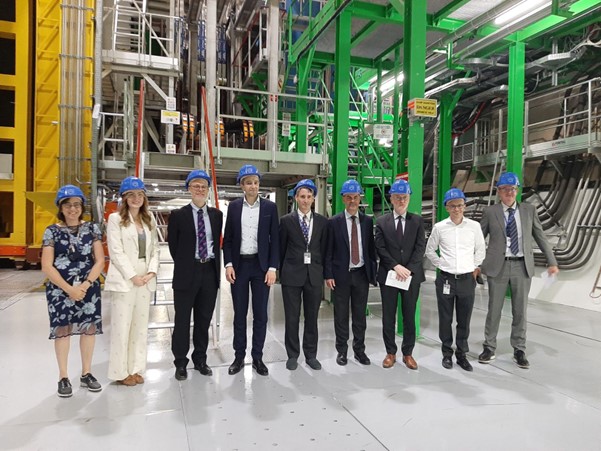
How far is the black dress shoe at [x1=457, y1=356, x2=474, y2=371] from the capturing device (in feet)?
13.7

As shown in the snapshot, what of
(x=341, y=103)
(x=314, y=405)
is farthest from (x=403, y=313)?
(x=341, y=103)

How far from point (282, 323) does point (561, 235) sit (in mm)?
6145

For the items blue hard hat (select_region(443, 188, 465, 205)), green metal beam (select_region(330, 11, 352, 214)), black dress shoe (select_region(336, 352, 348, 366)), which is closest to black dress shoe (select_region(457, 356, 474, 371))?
black dress shoe (select_region(336, 352, 348, 366))

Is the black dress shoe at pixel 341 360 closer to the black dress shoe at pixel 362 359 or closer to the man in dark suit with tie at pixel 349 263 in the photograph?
the man in dark suit with tie at pixel 349 263

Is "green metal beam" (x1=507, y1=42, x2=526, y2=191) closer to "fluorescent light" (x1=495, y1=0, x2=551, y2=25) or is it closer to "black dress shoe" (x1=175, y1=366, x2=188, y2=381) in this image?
A: "fluorescent light" (x1=495, y1=0, x2=551, y2=25)

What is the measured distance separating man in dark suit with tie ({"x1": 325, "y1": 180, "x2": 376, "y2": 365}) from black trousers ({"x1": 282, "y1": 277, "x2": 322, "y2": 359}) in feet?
0.73

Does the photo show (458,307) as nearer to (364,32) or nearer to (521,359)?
(521,359)

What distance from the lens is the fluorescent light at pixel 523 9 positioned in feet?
22.1

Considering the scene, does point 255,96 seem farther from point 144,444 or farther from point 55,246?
point 144,444

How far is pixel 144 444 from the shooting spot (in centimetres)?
273

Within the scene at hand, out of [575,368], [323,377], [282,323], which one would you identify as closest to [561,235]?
[575,368]

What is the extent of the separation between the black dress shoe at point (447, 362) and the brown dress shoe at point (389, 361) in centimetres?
50

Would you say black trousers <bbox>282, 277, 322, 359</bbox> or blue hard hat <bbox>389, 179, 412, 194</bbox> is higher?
blue hard hat <bbox>389, 179, 412, 194</bbox>

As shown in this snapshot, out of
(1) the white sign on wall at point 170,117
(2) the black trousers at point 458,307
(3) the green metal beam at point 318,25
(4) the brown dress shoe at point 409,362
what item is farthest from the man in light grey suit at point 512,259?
(1) the white sign on wall at point 170,117
